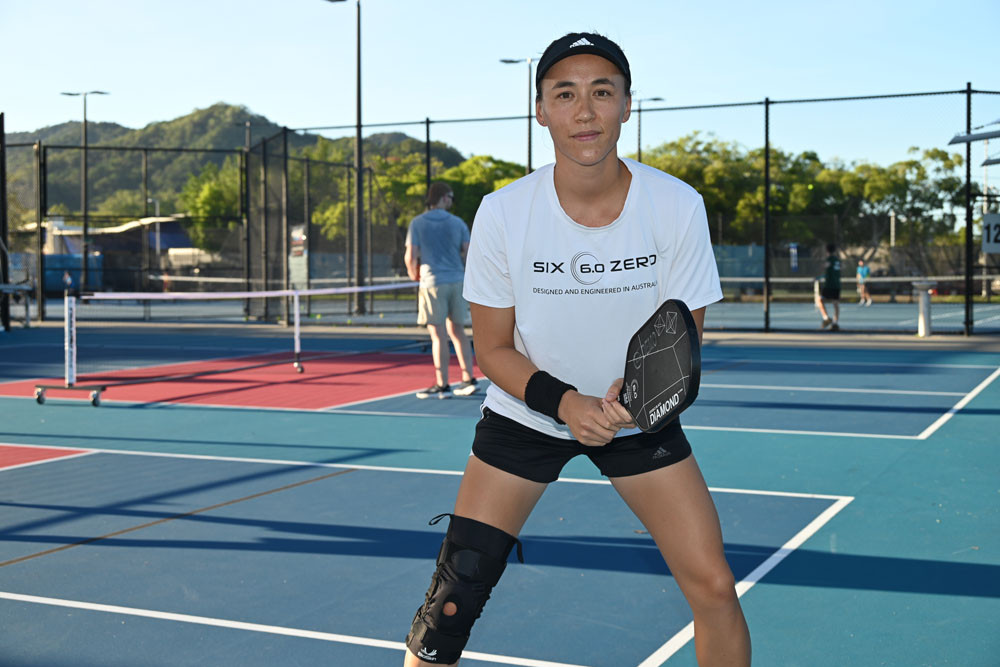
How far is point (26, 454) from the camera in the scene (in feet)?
26.0

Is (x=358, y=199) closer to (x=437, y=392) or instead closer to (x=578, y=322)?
(x=437, y=392)

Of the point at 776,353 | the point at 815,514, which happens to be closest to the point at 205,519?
the point at 815,514

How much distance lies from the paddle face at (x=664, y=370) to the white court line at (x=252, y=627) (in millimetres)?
1522

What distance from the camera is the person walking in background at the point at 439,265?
411 inches

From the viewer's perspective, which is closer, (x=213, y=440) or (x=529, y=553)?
(x=529, y=553)

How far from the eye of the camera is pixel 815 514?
19.2 feet

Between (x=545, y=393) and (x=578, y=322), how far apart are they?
25 centimetres

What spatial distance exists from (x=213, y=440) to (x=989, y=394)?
25.4 ft

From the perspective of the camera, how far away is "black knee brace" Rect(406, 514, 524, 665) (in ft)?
9.29

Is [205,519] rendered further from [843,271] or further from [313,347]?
[843,271]

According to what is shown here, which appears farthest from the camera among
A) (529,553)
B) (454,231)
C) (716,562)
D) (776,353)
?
(776,353)

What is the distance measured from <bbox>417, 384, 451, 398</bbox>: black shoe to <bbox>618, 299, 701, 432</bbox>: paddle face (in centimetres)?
835

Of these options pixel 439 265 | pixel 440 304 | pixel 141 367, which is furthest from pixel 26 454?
pixel 141 367

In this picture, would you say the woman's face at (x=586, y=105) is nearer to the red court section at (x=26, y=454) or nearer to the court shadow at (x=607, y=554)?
the court shadow at (x=607, y=554)
